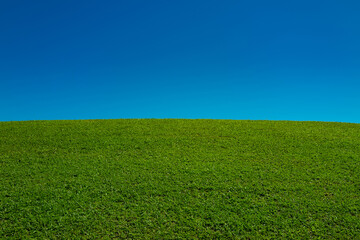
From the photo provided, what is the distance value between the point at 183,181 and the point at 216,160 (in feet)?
6.13

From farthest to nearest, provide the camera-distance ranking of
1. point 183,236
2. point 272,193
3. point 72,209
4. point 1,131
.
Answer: point 1,131 → point 272,193 → point 72,209 → point 183,236

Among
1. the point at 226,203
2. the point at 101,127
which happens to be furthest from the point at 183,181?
the point at 101,127

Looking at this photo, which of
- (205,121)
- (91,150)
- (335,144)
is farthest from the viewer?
(205,121)

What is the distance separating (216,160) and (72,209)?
462 cm

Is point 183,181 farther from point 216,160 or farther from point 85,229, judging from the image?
point 85,229

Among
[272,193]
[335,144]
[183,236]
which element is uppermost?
[335,144]

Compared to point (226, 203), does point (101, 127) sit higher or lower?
higher

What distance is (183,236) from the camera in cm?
514

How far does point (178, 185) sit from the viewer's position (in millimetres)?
6820

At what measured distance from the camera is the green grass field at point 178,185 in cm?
542

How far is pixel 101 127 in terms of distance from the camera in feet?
40.8

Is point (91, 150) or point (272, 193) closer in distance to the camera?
point (272, 193)

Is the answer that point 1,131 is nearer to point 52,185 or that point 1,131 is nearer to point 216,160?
point 52,185

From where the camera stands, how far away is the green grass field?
542cm
